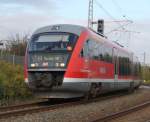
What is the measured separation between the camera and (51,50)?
17.7 metres

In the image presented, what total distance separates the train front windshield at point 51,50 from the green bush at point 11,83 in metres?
2.06

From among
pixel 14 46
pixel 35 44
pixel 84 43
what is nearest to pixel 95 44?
pixel 84 43

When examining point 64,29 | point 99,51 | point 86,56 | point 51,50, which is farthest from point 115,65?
point 51,50

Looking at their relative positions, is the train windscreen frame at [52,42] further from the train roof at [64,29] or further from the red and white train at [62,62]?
the train roof at [64,29]

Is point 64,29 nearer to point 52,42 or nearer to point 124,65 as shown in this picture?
point 52,42

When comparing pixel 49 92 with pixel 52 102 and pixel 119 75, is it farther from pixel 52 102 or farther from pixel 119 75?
pixel 119 75

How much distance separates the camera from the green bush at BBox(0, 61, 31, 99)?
752 inches

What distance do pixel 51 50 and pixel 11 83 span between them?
10.7 feet

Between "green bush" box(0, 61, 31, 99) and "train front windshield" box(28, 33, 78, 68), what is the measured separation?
206cm

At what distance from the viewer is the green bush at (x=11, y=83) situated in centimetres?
1910

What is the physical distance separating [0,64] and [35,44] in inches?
115

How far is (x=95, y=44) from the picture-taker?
20375mm

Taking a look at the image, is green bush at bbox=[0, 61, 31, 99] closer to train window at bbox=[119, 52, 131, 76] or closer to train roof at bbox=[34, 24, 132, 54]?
train roof at bbox=[34, 24, 132, 54]

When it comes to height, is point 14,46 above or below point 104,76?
above
